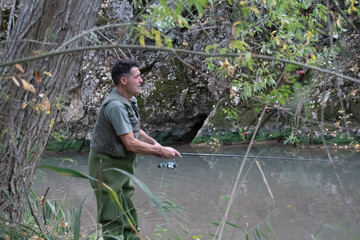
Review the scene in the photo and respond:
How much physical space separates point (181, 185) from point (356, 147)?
4547 mm

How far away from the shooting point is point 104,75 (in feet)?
36.5

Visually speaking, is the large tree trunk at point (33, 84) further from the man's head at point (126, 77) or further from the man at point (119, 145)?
the man's head at point (126, 77)

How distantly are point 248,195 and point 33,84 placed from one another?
172 inches

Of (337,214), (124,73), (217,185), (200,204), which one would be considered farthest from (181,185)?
(124,73)

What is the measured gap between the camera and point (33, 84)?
2553mm

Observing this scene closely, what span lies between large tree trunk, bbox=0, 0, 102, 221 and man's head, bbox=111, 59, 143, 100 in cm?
58

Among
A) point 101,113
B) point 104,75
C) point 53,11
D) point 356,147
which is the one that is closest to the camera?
point 53,11

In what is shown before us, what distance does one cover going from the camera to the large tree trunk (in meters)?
2.45

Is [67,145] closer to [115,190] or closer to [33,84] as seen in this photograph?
[115,190]

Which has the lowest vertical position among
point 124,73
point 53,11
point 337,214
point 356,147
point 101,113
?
point 356,147

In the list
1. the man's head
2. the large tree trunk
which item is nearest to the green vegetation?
the man's head

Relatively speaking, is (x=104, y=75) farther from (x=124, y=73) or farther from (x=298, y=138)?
(x=124, y=73)

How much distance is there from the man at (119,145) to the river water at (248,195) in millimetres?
444

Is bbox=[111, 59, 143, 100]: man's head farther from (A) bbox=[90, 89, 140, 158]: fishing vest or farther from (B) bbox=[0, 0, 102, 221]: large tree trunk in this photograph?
(B) bbox=[0, 0, 102, 221]: large tree trunk
